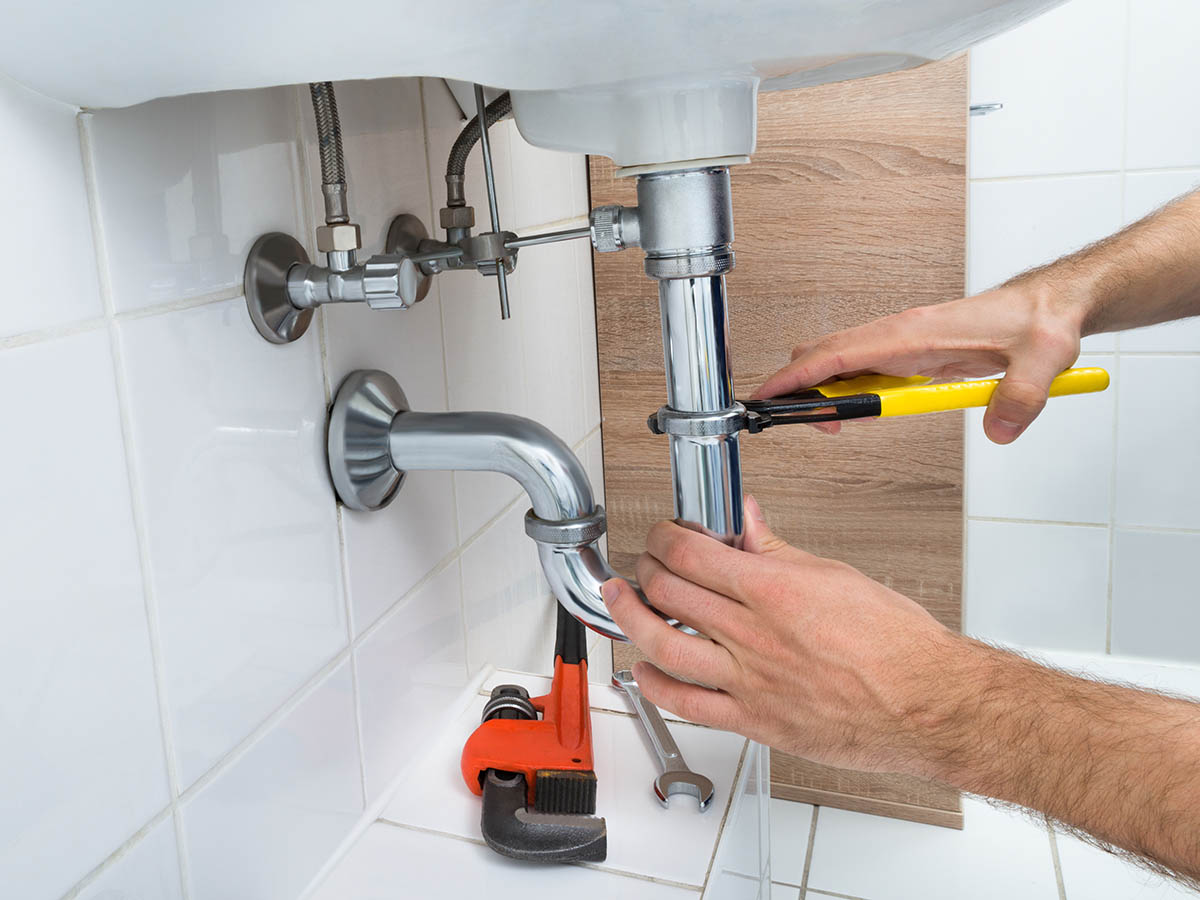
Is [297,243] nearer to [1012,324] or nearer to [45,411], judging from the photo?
[45,411]

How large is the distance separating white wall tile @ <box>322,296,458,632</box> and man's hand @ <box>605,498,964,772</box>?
23 cm

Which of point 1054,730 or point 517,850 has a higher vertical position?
point 1054,730

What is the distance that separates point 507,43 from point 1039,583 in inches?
56.8

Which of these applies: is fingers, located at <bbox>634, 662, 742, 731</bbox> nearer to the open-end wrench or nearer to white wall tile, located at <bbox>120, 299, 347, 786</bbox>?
the open-end wrench

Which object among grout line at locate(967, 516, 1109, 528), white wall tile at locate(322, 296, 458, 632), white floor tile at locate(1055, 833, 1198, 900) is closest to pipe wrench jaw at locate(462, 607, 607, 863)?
white wall tile at locate(322, 296, 458, 632)

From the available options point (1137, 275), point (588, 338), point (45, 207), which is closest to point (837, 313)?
point (588, 338)

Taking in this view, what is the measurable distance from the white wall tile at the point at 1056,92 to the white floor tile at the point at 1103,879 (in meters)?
0.91

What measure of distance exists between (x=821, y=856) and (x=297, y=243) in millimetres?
969

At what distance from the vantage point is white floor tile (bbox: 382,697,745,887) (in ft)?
1.92

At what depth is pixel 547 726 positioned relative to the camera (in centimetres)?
66

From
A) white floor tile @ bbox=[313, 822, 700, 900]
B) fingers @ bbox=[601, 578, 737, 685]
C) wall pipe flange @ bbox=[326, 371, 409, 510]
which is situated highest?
wall pipe flange @ bbox=[326, 371, 409, 510]

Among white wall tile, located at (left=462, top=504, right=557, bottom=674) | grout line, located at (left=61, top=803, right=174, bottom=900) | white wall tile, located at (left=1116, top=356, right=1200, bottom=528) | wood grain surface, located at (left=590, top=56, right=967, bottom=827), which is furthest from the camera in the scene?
white wall tile, located at (left=1116, top=356, right=1200, bottom=528)

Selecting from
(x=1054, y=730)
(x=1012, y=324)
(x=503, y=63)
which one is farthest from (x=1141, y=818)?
(x=503, y=63)

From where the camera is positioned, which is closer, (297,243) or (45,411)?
(45,411)
